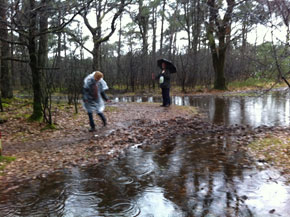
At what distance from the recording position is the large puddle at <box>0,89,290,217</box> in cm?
312

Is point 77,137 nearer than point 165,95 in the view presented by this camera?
Yes

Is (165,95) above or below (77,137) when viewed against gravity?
above

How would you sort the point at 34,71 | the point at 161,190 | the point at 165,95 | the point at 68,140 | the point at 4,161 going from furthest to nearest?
the point at 165,95 → the point at 34,71 → the point at 68,140 → the point at 4,161 → the point at 161,190

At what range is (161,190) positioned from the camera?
3680 millimetres

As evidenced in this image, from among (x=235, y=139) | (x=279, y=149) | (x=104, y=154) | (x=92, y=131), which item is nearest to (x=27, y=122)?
(x=92, y=131)

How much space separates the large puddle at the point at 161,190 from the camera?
10.2ft

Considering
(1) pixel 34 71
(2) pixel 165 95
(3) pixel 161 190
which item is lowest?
(3) pixel 161 190

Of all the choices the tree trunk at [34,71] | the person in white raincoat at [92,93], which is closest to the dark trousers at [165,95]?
the person in white raincoat at [92,93]

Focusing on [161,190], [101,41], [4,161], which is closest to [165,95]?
[101,41]

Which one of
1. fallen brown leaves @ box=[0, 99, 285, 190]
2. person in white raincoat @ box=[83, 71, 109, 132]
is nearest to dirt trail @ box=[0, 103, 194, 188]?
fallen brown leaves @ box=[0, 99, 285, 190]

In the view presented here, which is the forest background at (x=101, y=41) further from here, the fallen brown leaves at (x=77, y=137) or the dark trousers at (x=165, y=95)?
the dark trousers at (x=165, y=95)

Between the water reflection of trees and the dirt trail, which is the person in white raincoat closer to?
the dirt trail

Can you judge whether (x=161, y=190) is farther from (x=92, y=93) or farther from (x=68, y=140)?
(x=92, y=93)

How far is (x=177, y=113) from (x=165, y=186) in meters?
7.06
